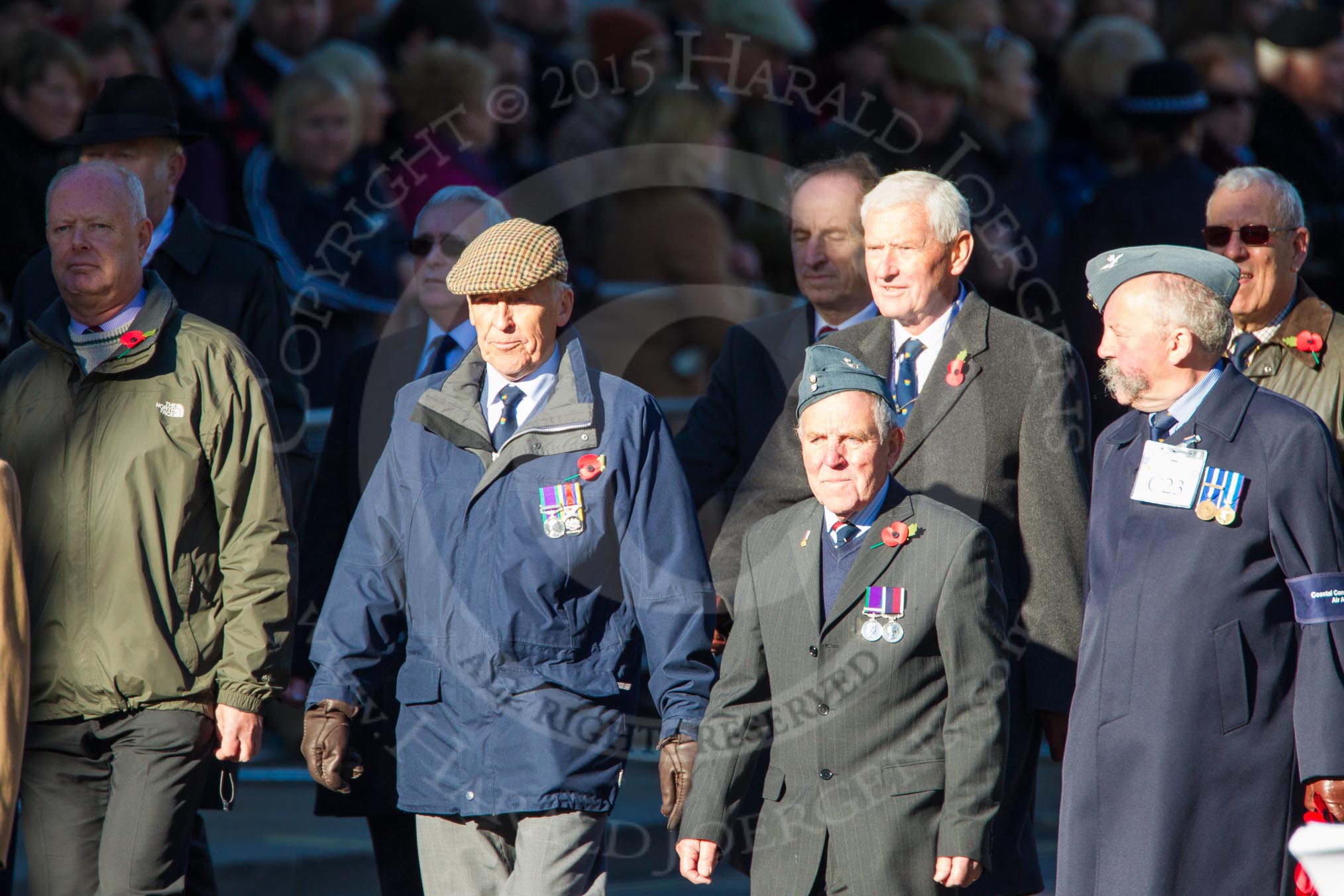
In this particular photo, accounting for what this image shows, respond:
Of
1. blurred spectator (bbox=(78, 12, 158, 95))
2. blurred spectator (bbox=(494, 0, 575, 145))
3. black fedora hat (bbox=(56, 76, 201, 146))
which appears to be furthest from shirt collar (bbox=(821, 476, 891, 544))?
blurred spectator (bbox=(494, 0, 575, 145))

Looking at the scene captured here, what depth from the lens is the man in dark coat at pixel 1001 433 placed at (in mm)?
4953

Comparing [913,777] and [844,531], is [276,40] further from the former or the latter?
[913,777]

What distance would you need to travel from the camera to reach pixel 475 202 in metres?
6.27

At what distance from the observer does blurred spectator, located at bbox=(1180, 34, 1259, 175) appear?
31.0ft

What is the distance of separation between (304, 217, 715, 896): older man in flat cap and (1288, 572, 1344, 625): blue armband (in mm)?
1456

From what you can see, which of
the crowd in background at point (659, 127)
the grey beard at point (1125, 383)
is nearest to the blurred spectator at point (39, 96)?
the crowd in background at point (659, 127)

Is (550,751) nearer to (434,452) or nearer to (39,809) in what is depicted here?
(434,452)

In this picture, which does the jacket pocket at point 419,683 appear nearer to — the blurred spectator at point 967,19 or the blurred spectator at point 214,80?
the blurred spectator at point 214,80

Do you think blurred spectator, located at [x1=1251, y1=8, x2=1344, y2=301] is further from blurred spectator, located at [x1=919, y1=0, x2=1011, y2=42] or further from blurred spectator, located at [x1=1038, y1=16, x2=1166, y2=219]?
blurred spectator, located at [x1=919, y1=0, x2=1011, y2=42]

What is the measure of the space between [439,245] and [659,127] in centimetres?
176

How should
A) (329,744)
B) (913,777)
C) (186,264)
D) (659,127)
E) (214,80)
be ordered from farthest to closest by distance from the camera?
(214,80) < (659,127) < (186,264) < (329,744) < (913,777)

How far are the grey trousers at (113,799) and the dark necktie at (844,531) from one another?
1.69 meters

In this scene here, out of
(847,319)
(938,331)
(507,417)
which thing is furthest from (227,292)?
(938,331)

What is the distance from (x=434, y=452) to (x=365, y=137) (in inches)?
136
